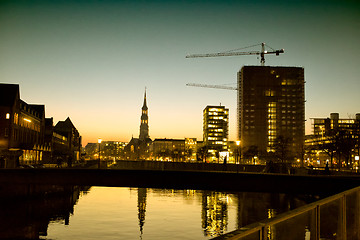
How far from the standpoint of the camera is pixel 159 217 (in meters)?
53.7

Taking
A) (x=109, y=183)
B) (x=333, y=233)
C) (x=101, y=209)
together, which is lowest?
(x=101, y=209)

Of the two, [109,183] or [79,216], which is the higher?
[109,183]

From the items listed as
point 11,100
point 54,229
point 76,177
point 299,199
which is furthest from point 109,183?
point 11,100

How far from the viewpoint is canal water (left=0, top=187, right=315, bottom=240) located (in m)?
43.0

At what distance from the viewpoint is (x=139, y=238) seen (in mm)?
41250

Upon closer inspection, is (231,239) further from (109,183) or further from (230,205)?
(230,205)

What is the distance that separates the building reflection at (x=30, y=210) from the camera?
141 ft

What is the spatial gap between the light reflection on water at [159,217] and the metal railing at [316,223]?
33.0m

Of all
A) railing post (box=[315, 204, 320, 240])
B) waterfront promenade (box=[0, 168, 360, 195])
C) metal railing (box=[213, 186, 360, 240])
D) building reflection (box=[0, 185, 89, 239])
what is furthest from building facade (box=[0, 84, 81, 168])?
railing post (box=[315, 204, 320, 240])

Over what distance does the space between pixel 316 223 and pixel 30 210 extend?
56.1 metres

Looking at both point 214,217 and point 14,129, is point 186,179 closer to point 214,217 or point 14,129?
point 214,217

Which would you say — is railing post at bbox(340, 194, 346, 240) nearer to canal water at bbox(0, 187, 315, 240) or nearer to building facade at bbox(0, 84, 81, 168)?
canal water at bbox(0, 187, 315, 240)

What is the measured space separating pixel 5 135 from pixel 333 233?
9101cm

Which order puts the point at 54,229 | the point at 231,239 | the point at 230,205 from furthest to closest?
the point at 230,205, the point at 54,229, the point at 231,239
